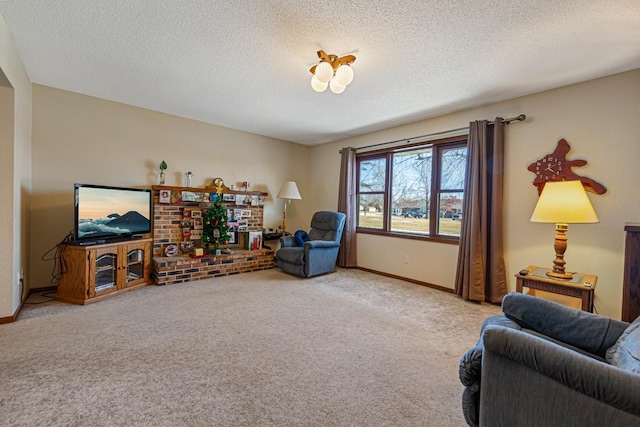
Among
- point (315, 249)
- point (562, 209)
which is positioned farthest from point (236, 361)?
point (562, 209)

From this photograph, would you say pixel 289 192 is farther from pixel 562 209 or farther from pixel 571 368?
pixel 571 368

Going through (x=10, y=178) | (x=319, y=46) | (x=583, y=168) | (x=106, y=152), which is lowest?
(x=10, y=178)

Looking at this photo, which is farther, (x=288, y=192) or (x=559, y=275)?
(x=288, y=192)

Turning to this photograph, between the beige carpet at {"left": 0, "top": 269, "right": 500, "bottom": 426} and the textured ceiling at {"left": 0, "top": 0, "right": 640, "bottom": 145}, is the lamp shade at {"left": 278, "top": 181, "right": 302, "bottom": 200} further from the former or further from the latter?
the beige carpet at {"left": 0, "top": 269, "right": 500, "bottom": 426}

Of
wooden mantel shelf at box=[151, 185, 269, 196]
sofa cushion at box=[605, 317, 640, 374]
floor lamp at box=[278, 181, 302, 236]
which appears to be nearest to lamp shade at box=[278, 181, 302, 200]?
floor lamp at box=[278, 181, 302, 236]

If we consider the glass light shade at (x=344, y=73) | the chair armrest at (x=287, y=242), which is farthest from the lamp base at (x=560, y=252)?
the chair armrest at (x=287, y=242)

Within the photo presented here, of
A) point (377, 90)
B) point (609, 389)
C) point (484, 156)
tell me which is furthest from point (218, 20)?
point (484, 156)

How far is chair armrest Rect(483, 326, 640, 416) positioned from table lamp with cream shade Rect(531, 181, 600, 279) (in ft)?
5.41

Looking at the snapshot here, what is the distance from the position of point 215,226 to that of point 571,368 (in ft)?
13.9

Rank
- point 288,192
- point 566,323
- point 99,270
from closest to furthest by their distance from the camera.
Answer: point 566,323, point 99,270, point 288,192

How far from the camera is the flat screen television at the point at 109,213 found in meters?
3.02

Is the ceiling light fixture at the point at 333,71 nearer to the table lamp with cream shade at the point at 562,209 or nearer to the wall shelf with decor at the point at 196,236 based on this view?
the table lamp with cream shade at the point at 562,209

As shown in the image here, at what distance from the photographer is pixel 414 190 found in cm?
431

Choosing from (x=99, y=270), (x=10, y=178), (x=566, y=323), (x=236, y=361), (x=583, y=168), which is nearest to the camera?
(x=566, y=323)
